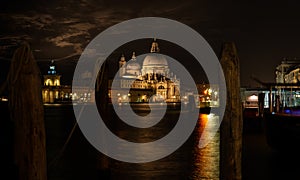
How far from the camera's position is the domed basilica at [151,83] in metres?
134

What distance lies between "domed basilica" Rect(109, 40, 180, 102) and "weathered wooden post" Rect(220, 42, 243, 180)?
408ft

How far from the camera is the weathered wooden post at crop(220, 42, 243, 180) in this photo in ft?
19.5

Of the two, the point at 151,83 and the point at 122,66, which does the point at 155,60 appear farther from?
the point at 122,66

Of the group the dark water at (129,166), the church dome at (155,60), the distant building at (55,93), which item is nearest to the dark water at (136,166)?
the dark water at (129,166)

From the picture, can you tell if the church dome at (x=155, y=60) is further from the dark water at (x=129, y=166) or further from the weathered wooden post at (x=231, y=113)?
the weathered wooden post at (x=231, y=113)

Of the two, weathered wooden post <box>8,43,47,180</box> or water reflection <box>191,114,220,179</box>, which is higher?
weathered wooden post <box>8,43,47,180</box>

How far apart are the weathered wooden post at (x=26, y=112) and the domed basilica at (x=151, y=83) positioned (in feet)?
409

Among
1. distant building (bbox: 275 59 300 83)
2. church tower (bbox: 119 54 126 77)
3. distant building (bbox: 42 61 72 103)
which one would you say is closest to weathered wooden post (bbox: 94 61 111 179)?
distant building (bbox: 275 59 300 83)

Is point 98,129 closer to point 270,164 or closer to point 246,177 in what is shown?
point 246,177

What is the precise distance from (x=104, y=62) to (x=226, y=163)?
340cm

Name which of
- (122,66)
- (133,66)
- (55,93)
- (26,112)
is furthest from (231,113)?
(122,66)

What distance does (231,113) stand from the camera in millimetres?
5969

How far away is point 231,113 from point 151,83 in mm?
132305

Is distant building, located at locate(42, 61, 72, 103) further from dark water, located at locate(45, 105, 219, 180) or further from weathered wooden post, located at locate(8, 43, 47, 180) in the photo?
weathered wooden post, located at locate(8, 43, 47, 180)
